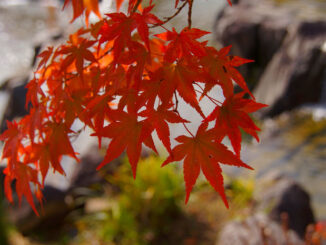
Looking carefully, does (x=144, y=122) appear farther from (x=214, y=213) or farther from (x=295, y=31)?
(x=295, y=31)

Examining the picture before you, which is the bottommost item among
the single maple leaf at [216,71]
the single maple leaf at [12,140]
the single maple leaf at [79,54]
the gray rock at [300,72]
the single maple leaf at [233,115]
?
the gray rock at [300,72]

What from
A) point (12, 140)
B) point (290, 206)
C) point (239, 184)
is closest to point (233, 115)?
point (12, 140)

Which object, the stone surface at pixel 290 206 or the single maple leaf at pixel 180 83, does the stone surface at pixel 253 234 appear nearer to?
the stone surface at pixel 290 206

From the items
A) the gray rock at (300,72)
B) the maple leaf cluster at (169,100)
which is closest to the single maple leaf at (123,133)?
the maple leaf cluster at (169,100)

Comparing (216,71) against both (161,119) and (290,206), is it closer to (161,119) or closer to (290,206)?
(161,119)

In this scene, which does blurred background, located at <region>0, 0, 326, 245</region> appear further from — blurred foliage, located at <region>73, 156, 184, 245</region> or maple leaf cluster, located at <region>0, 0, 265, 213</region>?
maple leaf cluster, located at <region>0, 0, 265, 213</region>

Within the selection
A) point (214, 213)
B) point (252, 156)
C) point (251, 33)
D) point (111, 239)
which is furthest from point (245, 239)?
point (251, 33)
